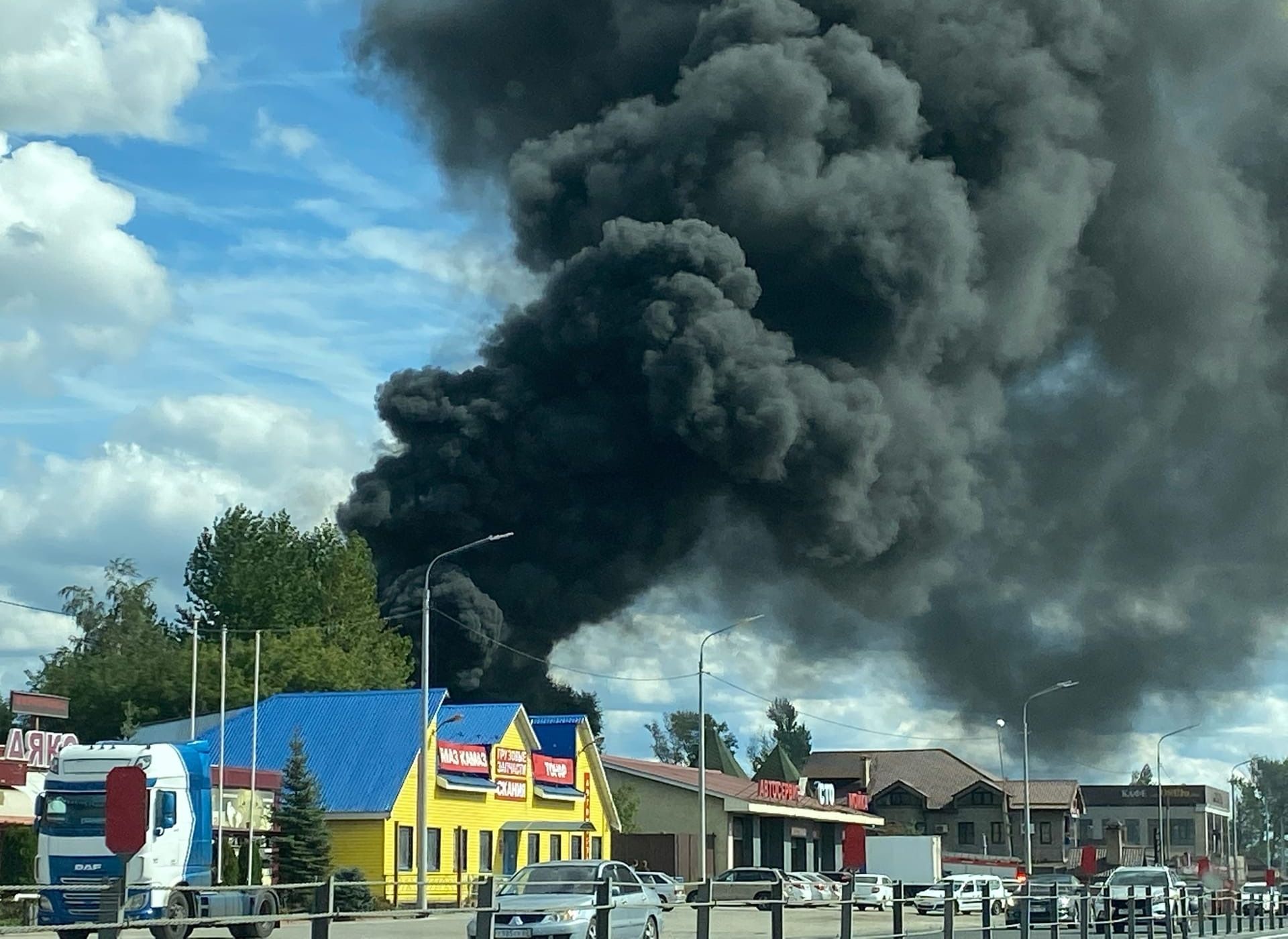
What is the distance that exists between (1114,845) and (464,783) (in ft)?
189

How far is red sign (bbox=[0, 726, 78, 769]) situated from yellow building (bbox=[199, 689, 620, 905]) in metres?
8.35

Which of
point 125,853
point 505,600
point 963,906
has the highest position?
point 505,600

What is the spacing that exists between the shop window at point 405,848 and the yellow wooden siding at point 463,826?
0.64 feet

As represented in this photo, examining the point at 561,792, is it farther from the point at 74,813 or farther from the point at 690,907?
the point at 690,907

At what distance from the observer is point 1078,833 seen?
104312 mm

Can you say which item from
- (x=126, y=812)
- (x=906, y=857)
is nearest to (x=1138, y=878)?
(x=906, y=857)

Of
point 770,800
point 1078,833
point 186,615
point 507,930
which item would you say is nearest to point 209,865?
point 507,930

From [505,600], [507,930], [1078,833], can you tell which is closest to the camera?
[507,930]

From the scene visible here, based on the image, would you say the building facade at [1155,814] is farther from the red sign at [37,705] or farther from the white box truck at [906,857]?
the red sign at [37,705]

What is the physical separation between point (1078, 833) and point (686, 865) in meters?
52.2

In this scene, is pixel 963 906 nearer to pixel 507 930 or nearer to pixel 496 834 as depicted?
pixel 496 834

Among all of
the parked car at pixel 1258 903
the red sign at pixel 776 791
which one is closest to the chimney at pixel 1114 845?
the red sign at pixel 776 791

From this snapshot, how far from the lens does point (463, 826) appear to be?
46219mm

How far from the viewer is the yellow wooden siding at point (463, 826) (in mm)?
42594
